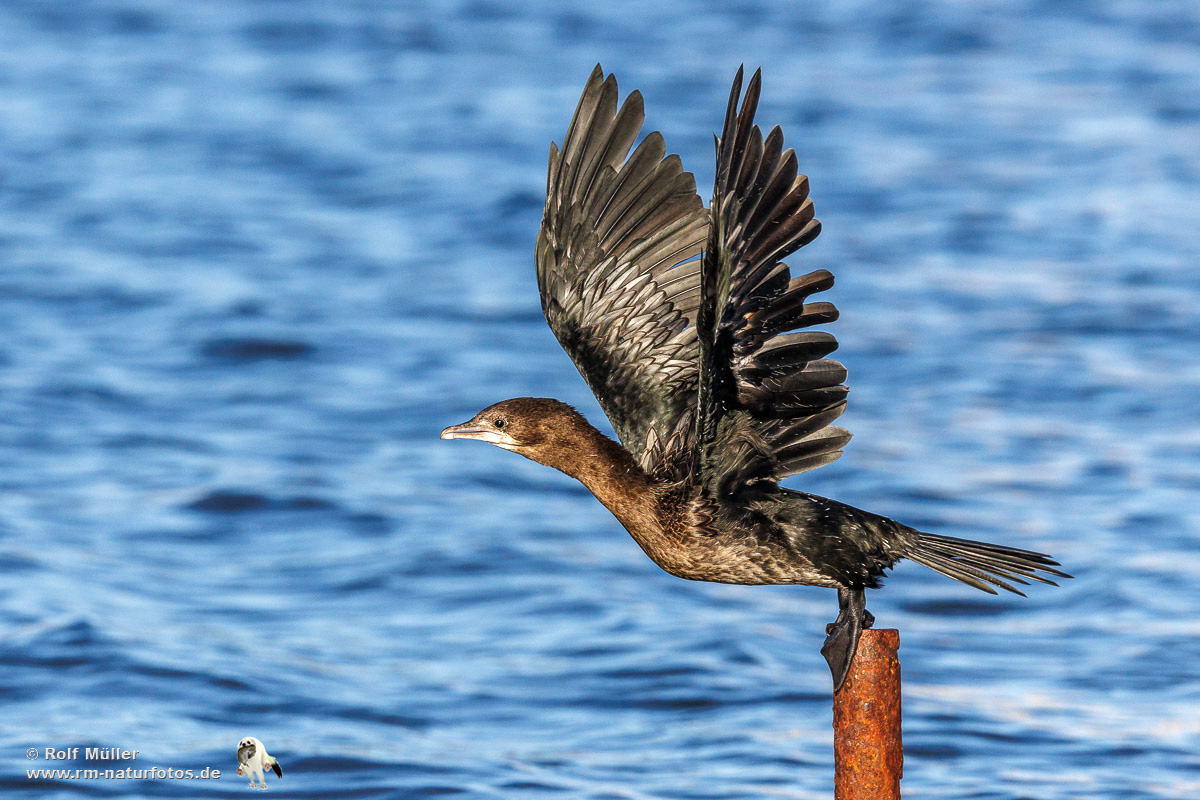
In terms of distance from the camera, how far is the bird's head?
5906 mm

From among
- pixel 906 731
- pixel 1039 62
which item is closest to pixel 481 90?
pixel 1039 62

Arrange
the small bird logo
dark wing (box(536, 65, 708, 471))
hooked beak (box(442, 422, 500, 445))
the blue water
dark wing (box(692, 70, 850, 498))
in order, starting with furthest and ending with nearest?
the blue water, the small bird logo, dark wing (box(536, 65, 708, 471)), hooked beak (box(442, 422, 500, 445)), dark wing (box(692, 70, 850, 498))

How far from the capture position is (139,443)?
15.1 m

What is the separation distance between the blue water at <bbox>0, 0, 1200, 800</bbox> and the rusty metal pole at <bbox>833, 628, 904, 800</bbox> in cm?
382

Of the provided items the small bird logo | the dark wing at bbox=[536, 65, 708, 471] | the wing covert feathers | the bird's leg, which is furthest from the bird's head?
the small bird logo

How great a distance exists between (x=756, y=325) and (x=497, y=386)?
36.1 feet

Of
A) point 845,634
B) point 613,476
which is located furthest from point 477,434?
point 845,634

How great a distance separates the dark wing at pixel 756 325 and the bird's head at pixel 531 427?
1.92 ft

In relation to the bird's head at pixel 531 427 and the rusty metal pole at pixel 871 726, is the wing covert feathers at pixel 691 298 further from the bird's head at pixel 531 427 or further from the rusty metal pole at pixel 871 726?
the rusty metal pole at pixel 871 726

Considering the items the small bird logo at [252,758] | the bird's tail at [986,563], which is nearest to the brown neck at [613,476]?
the bird's tail at [986,563]

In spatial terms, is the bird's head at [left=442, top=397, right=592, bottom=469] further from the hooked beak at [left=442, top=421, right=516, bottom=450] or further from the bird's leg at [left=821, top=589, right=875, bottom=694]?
the bird's leg at [left=821, top=589, right=875, bottom=694]

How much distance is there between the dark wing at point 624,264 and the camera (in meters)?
6.50

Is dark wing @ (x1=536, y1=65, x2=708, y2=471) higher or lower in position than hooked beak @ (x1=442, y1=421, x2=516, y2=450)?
higher

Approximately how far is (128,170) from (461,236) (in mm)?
5408
